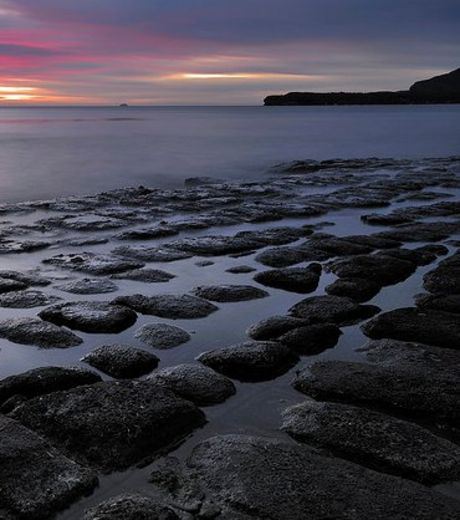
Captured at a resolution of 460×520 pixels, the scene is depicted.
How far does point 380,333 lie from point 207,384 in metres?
1.91

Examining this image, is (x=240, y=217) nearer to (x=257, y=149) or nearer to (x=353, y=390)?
(x=353, y=390)

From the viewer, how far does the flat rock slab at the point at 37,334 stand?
5258 millimetres

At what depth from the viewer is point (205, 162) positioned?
1142 inches

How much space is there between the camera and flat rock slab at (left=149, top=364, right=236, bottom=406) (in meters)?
4.23

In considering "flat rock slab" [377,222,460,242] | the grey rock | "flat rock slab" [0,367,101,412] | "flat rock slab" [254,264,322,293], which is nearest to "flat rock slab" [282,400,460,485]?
"flat rock slab" [0,367,101,412]

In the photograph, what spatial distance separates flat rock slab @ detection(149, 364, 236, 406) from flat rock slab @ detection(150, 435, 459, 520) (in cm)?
69

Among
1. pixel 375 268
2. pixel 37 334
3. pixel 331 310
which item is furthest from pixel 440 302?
pixel 37 334

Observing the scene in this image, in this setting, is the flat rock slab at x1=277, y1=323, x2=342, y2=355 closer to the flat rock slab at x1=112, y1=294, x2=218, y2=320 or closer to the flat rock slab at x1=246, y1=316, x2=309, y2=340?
the flat rock slab at x1=246, y1=316, x2=309, y2=340

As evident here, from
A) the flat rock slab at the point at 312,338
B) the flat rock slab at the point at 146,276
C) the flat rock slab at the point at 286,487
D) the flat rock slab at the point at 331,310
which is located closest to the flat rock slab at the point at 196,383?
the flat rock slab at the point at 286,487

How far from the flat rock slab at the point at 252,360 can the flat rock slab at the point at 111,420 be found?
73cm

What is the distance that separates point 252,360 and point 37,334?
6.57 ft

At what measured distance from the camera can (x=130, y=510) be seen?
2.93 metres

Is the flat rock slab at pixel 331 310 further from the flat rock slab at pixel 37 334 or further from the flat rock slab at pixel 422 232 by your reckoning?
the flat rock slab at pixel 422 232

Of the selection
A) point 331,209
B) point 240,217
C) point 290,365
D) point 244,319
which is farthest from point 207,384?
point 331,209
